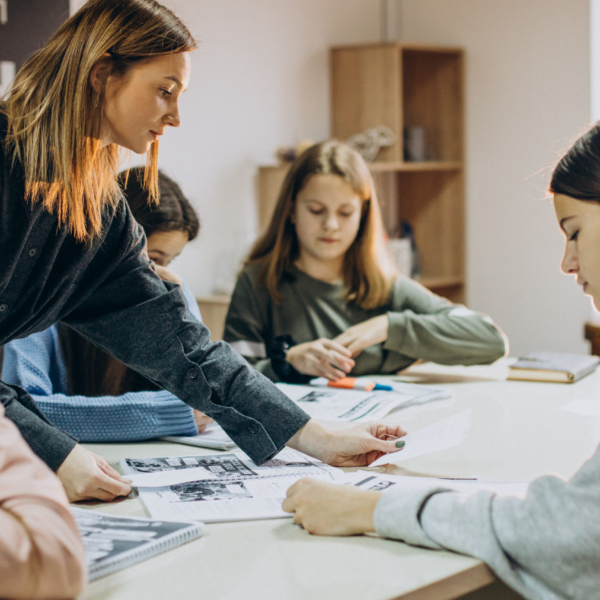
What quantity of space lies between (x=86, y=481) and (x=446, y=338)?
3.84 feet

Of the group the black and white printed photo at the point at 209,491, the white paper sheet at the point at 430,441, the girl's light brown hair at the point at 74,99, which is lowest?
the black and white printed photo at the point at 209,491

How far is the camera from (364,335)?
188 cm

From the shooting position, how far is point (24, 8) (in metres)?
2.20

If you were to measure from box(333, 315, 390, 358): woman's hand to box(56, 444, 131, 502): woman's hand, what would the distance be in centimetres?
93

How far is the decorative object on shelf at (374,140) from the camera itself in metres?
3.38

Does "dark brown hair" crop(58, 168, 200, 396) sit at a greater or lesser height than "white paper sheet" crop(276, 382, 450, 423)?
greater

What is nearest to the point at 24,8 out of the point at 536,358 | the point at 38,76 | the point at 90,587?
the point at 38,76

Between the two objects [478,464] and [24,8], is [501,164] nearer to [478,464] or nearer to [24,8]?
[24,8]

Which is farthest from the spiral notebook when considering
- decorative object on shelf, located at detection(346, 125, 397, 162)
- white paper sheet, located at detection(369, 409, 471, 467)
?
decorative object on shelf, located at detection(346, 125, 397, 162)

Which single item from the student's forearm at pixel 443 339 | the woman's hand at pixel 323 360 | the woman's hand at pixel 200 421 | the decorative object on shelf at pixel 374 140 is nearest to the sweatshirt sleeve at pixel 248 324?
the woman's hand at pixel 323 360

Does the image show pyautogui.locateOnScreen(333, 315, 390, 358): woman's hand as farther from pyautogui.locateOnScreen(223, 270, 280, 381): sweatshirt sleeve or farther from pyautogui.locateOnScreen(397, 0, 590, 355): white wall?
pyautogui.locateOnScreen(397, 0, 590, 355): white wall

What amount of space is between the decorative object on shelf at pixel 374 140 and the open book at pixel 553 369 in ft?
5.50

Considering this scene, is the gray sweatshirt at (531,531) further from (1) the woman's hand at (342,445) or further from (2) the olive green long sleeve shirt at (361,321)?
(2) the olive green long sleeve shirt at (361,321)

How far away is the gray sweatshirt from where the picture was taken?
783 millimetres
